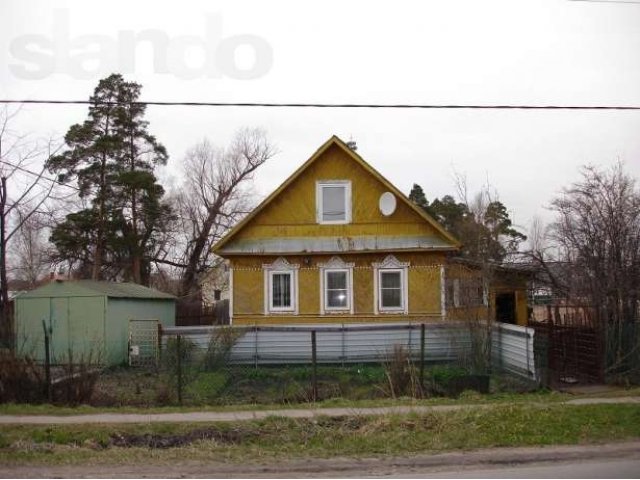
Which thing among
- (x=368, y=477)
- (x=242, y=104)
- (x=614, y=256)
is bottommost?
(x=368, y=477)

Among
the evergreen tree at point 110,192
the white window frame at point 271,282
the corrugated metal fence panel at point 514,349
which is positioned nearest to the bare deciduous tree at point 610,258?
the corrugated metal fence panel at point 514,349

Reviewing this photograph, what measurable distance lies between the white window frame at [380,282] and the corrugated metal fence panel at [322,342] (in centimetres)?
312

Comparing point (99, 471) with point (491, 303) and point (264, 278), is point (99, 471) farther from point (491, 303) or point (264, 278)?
point (264, 278)

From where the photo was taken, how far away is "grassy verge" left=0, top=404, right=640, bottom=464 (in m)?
9.38

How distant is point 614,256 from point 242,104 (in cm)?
1073

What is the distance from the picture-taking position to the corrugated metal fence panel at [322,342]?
65.5 feet

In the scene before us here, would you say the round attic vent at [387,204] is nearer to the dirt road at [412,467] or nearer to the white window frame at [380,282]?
the white window frame at [380,282]

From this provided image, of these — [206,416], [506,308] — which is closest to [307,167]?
[506,308]

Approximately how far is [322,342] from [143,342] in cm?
643

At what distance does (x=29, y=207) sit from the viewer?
3225 cm

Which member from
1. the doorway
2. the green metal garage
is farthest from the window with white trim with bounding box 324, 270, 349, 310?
the doorway

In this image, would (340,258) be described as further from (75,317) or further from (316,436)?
(316,436)

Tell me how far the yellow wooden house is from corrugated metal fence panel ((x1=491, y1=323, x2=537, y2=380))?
569cm

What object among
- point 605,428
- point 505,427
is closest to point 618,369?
point 605,428
